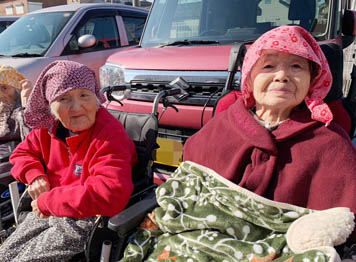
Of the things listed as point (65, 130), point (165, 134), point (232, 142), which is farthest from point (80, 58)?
point (232, 142)

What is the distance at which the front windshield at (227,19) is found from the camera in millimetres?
3314

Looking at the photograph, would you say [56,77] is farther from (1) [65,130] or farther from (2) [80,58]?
(2) [80,58]

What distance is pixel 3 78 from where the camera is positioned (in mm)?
3176

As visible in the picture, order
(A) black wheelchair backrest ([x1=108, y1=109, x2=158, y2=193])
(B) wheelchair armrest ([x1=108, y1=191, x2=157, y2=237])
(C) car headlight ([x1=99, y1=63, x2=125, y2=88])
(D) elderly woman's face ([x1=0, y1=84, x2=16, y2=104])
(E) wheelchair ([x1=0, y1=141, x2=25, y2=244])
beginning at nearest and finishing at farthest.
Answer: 1. (B) wheelchair armrest ([x1=108, y1=191, x2=157, y2=237])
2. (A) black wheelchair backrest ([x1=108, y1=109, x2=158, y2=193])
3. (E) wheelchair ([x1=0, y1=141, x2=25, y2=244])
4. (D) elderly woman's face ([x1=0, y1=84, x2=16, y2=104])
5. (C) car headlight ([x1=99, y1=63, x2=125, y2=88])

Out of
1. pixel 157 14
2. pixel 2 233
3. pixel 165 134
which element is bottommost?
pixel 2 233

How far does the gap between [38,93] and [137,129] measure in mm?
734

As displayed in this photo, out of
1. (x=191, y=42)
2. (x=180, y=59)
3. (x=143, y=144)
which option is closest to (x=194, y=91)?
(x=180, y=59)

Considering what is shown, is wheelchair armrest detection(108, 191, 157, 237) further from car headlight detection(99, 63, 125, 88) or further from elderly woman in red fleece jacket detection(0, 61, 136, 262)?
car headlight detection(99, 63, 125, 88)

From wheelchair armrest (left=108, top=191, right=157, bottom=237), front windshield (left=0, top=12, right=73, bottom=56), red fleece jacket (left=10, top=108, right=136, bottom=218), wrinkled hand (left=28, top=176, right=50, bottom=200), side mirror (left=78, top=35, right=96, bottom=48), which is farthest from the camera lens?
front windshield (left=0, top=12, right=73, bottom=56)

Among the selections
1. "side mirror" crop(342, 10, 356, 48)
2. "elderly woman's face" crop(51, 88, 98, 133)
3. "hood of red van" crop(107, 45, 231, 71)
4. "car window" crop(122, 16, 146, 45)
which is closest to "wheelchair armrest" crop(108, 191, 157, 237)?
"elderly woman's face" crop(51, 88, 98, 133)

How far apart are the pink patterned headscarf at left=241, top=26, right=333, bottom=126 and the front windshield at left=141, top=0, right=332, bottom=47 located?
5.51 ft

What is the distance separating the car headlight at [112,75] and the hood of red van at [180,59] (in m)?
0.08

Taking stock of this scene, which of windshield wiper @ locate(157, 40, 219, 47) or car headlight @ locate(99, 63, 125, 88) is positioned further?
car headlight @ locate(99, 63, 125, 88)

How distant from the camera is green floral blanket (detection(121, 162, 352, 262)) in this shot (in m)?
1.56
